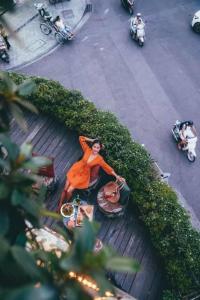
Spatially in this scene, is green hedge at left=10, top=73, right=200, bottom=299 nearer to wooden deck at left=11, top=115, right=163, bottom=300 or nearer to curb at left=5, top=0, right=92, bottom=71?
wooden deck at left=11, top=115, right=163, bottom=300

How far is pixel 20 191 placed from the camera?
12.8 ft

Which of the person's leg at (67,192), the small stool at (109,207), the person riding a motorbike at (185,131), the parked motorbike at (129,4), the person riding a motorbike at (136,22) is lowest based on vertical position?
the person riding a motorbike at (185,131)

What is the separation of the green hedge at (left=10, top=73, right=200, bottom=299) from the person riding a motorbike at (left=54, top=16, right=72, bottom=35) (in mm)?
5228

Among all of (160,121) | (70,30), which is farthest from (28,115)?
(70,30)

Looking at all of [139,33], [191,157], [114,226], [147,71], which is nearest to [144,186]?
[114,226]

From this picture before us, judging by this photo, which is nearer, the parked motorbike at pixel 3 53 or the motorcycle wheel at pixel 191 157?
the motorcycle wheel at pixel 191 157

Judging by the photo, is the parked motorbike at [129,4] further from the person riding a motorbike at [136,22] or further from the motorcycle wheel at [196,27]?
the motorcycle wheel at [196,27]

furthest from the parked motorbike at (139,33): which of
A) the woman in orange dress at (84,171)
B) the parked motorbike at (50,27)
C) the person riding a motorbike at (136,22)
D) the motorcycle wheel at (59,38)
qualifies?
the woman in orange dress at (84,171)

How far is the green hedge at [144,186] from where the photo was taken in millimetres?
9102

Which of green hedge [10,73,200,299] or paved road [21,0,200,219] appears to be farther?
paved road [21,0,200,219]

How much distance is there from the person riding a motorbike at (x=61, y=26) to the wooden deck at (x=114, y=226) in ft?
20.2

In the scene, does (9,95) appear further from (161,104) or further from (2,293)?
(161,104)

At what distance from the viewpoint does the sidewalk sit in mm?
16688

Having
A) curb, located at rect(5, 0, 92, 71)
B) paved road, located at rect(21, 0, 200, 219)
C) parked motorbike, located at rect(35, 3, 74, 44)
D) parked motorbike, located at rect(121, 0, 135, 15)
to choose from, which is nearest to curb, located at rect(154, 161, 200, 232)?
paved road, located at rect(21, 0, 200, 219)
